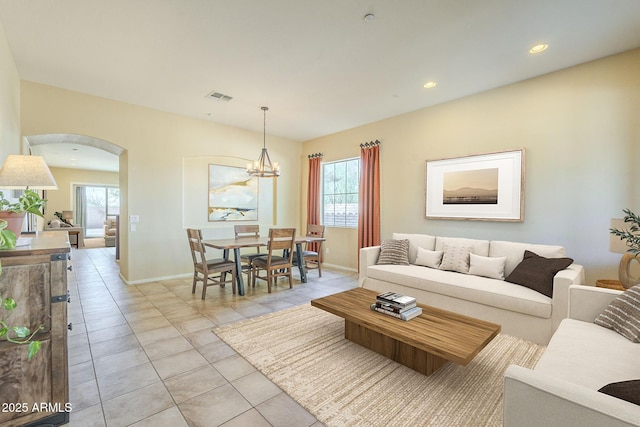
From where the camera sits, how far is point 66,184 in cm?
1040

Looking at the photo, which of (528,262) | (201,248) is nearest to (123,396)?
(201,248)

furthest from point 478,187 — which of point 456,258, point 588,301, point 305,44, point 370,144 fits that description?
point 305,44

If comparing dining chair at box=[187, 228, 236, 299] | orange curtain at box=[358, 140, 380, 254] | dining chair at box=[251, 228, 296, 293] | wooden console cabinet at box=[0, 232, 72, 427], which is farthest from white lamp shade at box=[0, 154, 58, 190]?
orange curtain at box=[358, 140, 380, 254]

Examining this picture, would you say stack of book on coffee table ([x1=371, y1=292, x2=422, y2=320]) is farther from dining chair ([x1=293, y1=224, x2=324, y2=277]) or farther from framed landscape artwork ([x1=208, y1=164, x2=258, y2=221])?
framed landscape artwork ([x1=208, y1=164, x2=258, y2=221])

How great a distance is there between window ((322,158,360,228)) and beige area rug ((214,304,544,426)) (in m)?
3.27

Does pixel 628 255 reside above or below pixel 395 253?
above

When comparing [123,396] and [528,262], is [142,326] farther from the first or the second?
[528,262]

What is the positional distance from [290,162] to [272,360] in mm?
5058

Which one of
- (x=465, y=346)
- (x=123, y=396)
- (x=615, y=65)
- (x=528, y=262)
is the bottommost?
(x=123, y=396)

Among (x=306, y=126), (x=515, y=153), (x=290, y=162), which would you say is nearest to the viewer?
(x=515, y=153)

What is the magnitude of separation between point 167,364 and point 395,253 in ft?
9.84

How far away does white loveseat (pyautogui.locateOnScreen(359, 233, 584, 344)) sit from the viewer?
101 inches

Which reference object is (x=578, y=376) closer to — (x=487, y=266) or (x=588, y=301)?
(x=588, y=301)

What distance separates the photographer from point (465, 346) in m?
1.85
